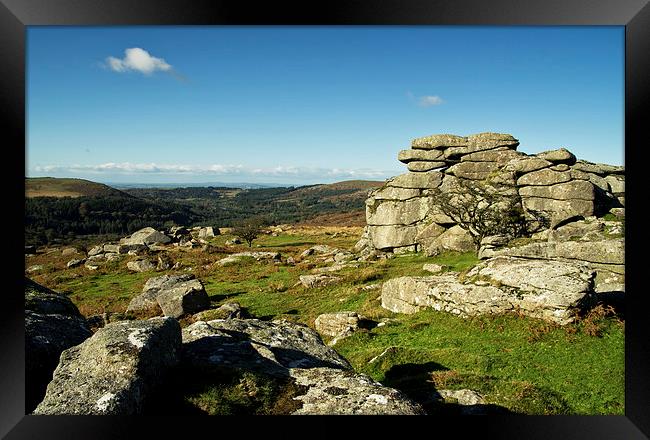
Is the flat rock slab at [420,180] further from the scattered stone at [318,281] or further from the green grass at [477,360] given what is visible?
the green grass at [477,360]

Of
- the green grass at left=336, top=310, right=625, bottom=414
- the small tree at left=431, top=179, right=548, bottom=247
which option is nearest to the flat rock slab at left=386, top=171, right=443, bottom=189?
the small tree at left=431, top=179, right=548, bottom=247

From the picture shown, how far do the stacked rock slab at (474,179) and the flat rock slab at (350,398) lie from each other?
3327 centimetres

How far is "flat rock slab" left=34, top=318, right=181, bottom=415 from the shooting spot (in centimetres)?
571

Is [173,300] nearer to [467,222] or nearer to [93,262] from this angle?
[467,222]

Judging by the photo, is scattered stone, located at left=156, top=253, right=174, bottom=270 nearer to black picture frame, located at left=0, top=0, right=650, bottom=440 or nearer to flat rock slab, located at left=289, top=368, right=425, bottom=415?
black picture frame, located at left=0, top=0, right=650, bottom=440

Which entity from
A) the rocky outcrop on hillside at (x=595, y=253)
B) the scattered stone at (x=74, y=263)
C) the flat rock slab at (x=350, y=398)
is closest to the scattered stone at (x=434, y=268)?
the rocky outcrop on hillside at (x=595, y=253)

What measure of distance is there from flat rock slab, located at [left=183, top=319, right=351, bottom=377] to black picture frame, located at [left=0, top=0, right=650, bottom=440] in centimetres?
279

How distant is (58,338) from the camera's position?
8.23 meters

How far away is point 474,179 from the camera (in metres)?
43.5

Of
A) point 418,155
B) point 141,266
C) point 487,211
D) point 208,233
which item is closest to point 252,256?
point 141,266

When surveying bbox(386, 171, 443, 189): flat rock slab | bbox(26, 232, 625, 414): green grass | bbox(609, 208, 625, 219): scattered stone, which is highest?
bbox(386, 171, 443, 189): flat rock slab

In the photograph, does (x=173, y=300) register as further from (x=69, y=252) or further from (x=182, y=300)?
(x=69, y=252)

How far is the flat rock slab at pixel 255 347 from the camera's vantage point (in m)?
7.35
